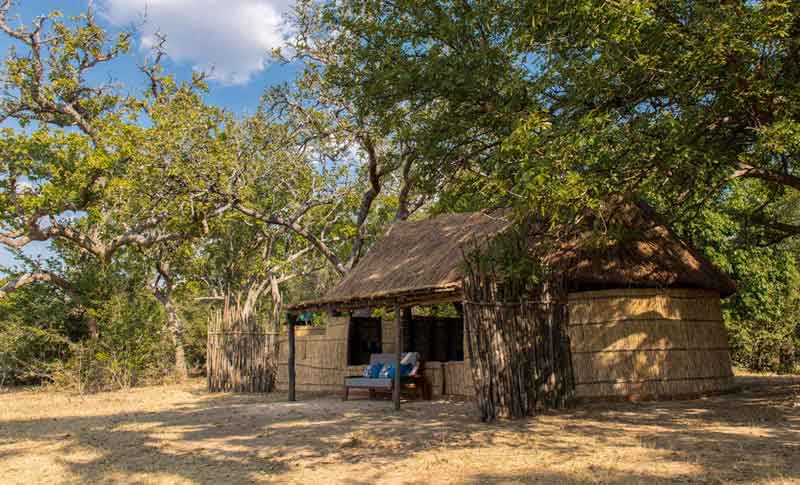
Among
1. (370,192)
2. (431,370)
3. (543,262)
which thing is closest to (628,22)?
(543,262)

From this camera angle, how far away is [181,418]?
1007cm

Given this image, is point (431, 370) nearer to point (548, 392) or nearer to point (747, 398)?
point (548, 392)

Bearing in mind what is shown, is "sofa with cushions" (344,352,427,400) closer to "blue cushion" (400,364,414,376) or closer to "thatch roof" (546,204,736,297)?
"blue cushion" (400,364,414,376)

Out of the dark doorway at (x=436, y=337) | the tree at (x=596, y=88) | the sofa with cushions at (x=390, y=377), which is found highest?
the tree at (x=596, y=88)

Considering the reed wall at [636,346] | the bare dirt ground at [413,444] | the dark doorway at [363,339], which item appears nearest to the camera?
the bare dirt ground at [413,444]

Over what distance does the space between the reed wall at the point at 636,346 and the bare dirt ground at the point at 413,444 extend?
1.34ft

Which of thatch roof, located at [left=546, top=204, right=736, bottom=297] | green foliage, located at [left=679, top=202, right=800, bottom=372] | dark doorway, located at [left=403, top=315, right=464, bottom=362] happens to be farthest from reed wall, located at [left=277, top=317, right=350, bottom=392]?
green foliage, located at [left=679, top=202, right=800, bottom=372]

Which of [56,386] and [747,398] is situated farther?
[56,386]

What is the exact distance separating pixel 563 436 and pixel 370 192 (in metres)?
11.2

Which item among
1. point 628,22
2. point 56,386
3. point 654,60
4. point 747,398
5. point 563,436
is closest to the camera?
point 628,22

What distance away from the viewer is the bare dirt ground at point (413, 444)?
5.58 m

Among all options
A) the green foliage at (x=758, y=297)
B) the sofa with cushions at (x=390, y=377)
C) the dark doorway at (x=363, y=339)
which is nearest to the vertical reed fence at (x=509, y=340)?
the sofa with cushions at (x=390, y=377)

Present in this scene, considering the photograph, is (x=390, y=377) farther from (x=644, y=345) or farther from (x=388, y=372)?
(x=644, y=345)

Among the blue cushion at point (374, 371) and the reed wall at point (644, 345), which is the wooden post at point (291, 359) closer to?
the blue cushion at point (374, 371)
